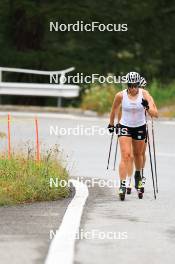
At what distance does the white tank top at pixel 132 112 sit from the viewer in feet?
49.5

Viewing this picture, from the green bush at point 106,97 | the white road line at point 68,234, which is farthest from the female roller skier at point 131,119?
the green bush at point 106,97

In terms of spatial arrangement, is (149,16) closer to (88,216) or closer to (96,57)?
(96,57)

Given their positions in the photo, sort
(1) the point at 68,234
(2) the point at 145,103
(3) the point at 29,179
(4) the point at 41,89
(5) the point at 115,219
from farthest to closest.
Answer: (4) the point at 41,89
(3) the point at 29,179
(2) the point at 145,103
(5) the point at 115,219
(1) the point at 68,234

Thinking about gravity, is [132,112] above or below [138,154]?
above

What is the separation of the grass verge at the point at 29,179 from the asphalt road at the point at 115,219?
410mm

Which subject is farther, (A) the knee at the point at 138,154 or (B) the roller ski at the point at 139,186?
(A) the knee at the point at 138,154

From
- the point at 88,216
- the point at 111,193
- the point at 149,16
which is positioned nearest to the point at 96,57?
the point at 149,16

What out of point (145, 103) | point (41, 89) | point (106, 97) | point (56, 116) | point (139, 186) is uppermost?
point (145, 103)

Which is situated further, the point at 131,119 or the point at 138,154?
the point at 138,154

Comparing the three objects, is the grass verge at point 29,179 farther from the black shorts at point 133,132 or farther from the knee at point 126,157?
the black shorts at point 133,132

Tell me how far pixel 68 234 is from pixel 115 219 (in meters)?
1.57

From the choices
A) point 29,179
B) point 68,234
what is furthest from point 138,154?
point 68,234

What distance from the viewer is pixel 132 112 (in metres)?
15.2

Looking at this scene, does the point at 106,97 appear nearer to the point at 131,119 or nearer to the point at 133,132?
the point at 133,132
